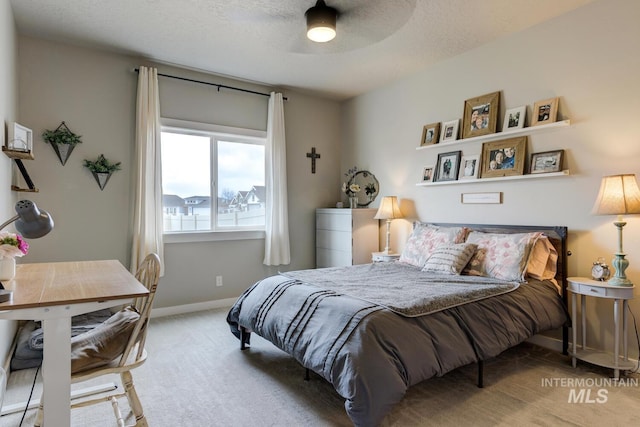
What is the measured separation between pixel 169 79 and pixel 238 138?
0.97m

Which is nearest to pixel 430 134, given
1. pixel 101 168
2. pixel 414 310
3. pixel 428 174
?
pixel 428 174

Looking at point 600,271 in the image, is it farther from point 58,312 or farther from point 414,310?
point 58,312

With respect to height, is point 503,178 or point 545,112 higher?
point 545,112

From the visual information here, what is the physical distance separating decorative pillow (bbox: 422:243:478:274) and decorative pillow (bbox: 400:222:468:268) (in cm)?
18

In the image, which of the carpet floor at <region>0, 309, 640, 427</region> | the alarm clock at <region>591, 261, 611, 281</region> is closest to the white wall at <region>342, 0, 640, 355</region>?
the alarm clock at <region>591, 261, 611, 281</region>

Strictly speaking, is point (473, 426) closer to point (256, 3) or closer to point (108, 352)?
point (108, 352)

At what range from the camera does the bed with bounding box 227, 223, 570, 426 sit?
1856 mm

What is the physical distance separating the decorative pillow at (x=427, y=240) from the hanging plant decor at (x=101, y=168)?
2993 millimetres

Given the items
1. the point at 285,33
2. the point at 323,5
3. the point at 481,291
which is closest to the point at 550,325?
the point at 481,291

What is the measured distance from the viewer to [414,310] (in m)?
2.11

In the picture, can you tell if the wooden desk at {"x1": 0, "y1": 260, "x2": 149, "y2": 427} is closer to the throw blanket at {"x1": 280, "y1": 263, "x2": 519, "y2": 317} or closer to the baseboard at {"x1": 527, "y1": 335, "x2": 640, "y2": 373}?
the throw blanket at {"x1": 280, "y1": 263, "x2": 519, "y2": 317}

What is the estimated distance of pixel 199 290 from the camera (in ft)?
13.8

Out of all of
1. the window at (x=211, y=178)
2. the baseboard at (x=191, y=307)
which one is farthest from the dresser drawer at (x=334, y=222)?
the baseboard at (x=191, y=307)

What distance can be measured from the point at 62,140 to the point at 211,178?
146cm
